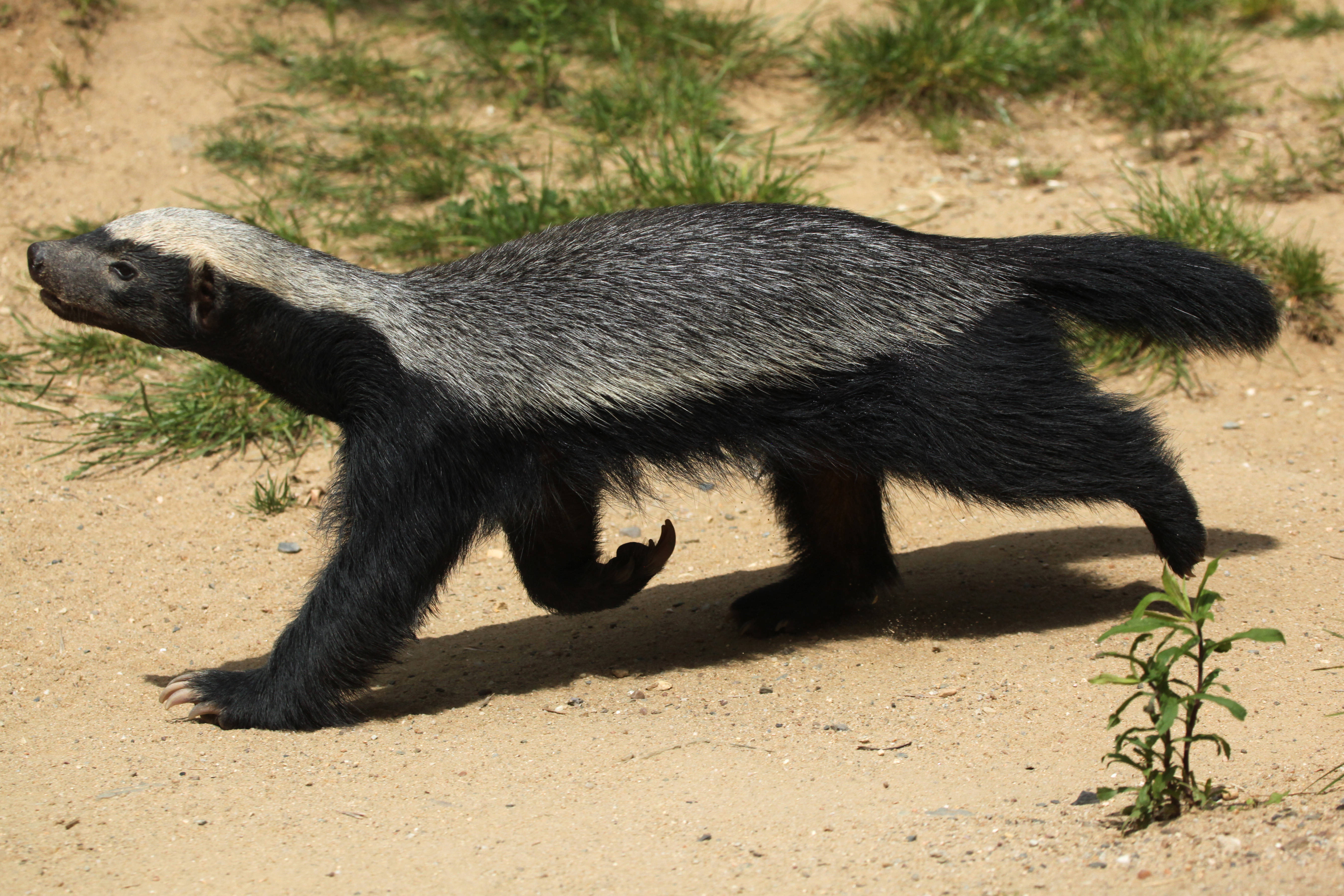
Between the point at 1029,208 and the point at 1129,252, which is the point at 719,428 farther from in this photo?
the point at 1029,208

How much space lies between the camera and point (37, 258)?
403 centimetres

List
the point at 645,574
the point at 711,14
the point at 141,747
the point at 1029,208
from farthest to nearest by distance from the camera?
the point at 711,14, the point at 1029,208, the point at 645,574, the point at 141,747

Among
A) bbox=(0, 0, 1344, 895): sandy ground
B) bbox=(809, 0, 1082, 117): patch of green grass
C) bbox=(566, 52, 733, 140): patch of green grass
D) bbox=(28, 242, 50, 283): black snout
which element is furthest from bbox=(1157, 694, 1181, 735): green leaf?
bbox=(809, 0, 1082, 117): patch of green grass

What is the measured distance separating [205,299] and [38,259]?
0.58 m

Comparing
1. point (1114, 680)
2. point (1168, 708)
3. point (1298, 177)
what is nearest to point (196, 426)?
point (1114, 680)

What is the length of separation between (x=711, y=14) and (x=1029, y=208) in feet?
8.95

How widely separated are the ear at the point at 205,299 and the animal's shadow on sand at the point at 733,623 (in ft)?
4.42

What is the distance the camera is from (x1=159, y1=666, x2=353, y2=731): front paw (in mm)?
3938

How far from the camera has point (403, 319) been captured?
3.99 m

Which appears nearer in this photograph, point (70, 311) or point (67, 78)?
point (70, 311)

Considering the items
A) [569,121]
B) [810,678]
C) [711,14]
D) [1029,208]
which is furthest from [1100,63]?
[810,678]

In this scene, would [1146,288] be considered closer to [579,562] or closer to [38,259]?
[579,562]

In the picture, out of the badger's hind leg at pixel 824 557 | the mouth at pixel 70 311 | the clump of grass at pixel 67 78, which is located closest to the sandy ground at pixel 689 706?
the badger's hind leg at pixel 824 557

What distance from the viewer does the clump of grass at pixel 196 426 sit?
6.00m
